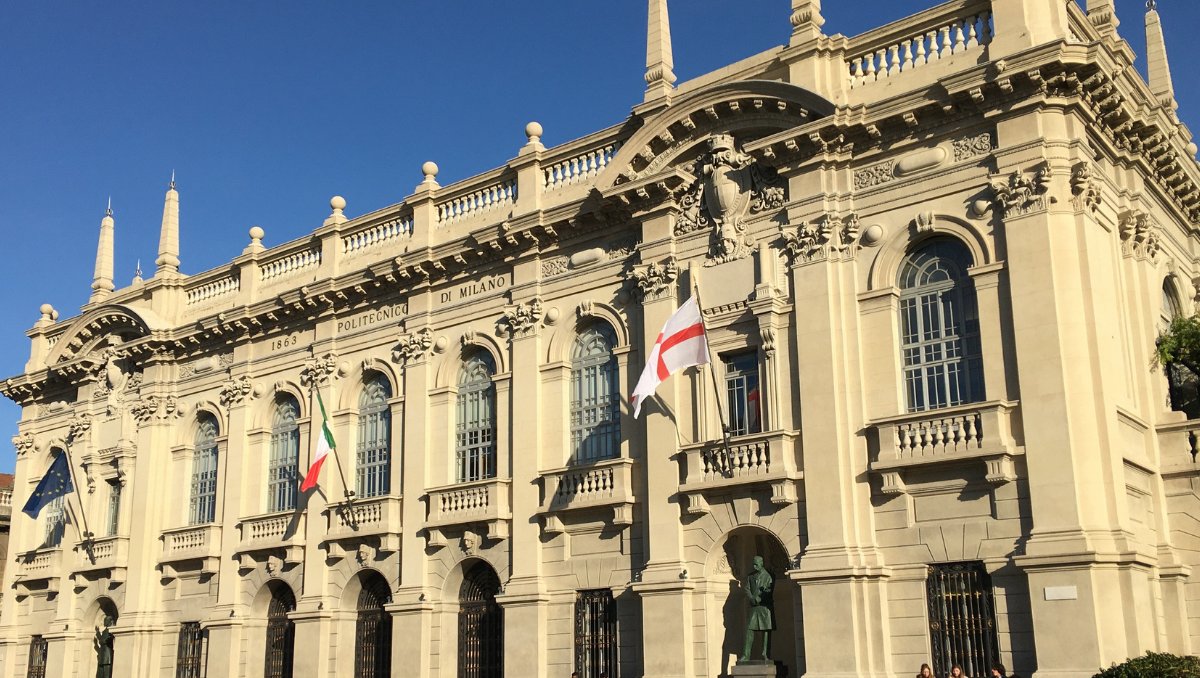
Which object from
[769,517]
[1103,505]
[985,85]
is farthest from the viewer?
[769,517]

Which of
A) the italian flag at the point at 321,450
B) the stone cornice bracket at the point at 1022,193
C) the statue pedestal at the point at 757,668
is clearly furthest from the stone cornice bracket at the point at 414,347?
the stone cornice bracket at the point at 1022,193

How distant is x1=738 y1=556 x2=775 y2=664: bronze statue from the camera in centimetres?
2130

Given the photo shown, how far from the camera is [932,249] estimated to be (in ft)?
70.9

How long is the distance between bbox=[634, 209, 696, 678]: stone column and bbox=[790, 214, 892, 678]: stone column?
95.8 inches

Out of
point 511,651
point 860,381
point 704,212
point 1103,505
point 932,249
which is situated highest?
point 704,212

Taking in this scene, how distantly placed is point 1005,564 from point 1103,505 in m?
1.66

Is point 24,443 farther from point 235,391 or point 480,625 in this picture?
point 480,625

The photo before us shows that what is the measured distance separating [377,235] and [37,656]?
52.7ft

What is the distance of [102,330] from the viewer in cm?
3631

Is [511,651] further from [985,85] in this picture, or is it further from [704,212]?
[985,85]

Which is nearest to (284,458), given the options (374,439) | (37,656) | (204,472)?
(374,439)

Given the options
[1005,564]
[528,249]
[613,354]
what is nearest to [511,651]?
[613,354]

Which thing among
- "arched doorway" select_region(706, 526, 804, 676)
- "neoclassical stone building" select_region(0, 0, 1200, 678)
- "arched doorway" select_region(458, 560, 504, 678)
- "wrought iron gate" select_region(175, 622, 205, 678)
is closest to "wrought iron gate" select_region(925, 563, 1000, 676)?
"neoclassical stone building" select_region(0, 0, 1200, 678)

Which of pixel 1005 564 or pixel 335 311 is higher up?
pixel 335 311
